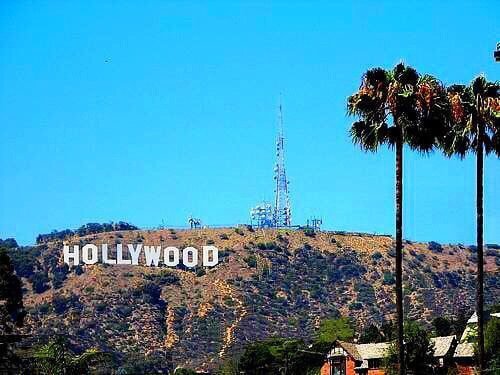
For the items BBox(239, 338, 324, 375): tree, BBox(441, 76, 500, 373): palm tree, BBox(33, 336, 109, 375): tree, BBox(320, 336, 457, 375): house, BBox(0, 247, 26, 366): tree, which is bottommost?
BBox(239, 338, 324, 375): tree

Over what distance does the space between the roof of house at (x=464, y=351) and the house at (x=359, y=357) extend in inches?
30.6

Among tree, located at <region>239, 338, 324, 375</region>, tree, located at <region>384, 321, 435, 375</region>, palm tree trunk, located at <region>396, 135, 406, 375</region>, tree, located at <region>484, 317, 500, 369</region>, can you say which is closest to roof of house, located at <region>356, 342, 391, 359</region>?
tree, located at <region>484, 317, 500, 369</region>

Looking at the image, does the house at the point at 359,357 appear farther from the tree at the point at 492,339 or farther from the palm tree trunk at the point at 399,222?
the palm tree trunk at the point at 399,222

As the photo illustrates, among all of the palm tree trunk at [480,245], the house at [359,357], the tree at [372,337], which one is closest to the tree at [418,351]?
the house at [359,357]

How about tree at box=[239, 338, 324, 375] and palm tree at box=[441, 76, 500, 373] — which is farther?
tree at box=[239, 338, 324, 375]

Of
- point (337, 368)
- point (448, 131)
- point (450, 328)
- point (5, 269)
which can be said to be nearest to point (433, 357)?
point (337, 368)

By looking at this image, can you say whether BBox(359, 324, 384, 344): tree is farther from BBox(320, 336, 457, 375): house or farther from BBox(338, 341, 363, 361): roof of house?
BBox(320, 336, 457, 375): house

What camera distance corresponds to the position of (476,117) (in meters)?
54.2

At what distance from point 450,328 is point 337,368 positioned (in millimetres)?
46416

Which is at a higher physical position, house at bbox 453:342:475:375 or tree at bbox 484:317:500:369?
tree at bbox 484:317:500:369

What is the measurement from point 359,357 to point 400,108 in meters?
88.6

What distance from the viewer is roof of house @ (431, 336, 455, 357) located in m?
120

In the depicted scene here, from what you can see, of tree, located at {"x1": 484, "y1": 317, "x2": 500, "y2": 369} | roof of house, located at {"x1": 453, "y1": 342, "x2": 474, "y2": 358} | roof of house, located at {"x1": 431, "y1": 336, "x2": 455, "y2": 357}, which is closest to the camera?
tree, located at {"x1": 484, "y1": 317, "x2": 500, "y2": 369}

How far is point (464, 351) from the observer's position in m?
119
